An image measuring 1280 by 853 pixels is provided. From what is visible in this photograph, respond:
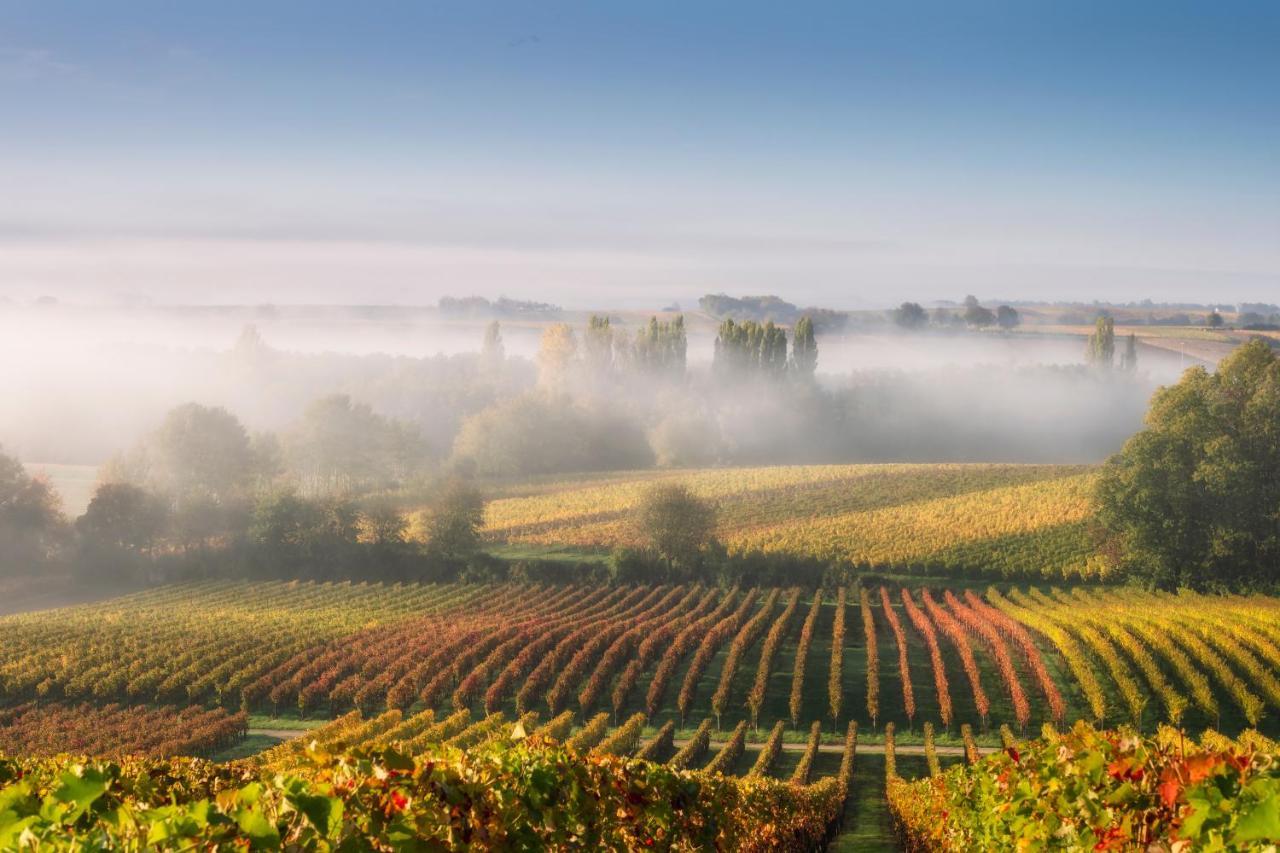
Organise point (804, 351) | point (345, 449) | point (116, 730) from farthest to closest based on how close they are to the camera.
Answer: point (804, 351)
point (345, 449)
point (116, 730)

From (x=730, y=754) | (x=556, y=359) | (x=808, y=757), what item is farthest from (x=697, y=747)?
(x=556, y=359)

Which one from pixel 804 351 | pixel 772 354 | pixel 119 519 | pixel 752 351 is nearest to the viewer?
pixel 119 519

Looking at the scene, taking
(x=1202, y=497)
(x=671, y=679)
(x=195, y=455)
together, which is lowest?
(x=671, y=679)

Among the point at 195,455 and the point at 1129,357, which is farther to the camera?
the point at 1129,357

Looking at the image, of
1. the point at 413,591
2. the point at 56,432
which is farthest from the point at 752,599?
the point at 56,432

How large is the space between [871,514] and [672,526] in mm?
16002

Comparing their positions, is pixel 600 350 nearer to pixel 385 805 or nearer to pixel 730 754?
pixel 730 754

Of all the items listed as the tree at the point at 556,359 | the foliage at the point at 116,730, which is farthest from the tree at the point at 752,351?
the foliage at the point at 116,730

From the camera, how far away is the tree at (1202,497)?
44094mm

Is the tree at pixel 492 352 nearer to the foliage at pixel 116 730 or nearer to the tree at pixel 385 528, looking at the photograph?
the tree at pixel 385 528

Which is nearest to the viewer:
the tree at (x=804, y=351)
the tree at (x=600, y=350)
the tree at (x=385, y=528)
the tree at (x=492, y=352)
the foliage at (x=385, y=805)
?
the foliage at (x=385, y=805)

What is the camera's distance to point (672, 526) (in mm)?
51156

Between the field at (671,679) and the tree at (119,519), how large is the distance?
15.7 metres

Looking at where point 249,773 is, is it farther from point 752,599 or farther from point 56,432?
point 56,432
